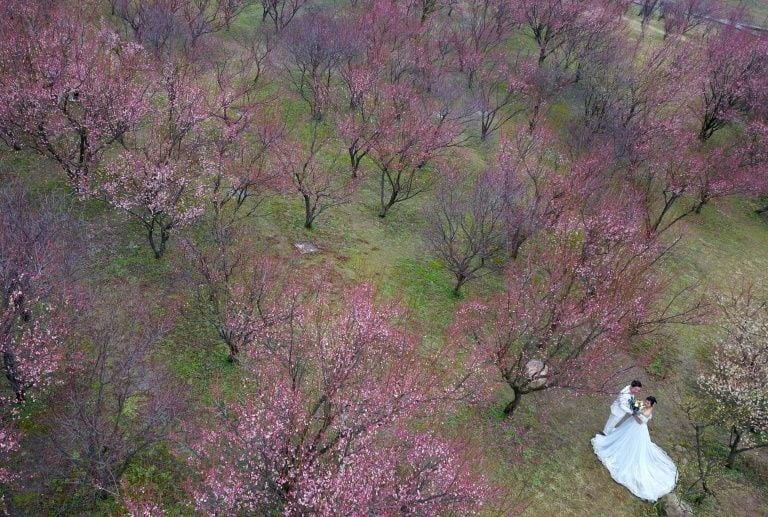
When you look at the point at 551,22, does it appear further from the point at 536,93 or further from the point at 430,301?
the point at 430,301

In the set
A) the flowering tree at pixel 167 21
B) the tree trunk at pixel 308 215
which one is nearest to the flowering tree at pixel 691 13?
the flowering tree at pixel 167 21

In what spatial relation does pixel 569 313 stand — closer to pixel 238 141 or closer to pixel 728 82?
pixel 238 141

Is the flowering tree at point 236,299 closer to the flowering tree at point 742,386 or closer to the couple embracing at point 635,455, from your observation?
the couple embracing at point 635,455

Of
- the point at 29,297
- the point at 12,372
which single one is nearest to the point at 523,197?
the point at 29,297

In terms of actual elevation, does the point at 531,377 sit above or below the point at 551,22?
below

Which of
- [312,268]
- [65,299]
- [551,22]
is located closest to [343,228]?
[312,268]
